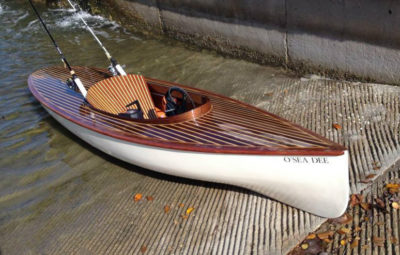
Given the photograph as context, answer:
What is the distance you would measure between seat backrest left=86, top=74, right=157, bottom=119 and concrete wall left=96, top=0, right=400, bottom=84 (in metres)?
2.70

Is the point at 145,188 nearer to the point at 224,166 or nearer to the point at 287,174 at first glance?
the point at 224,166

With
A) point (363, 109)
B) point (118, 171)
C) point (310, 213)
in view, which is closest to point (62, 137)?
point (118, 171)

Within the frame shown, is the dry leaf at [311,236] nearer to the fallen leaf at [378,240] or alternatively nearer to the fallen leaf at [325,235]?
the fallen leaf at [325,235]

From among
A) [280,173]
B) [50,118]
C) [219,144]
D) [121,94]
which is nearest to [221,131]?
[219,144]

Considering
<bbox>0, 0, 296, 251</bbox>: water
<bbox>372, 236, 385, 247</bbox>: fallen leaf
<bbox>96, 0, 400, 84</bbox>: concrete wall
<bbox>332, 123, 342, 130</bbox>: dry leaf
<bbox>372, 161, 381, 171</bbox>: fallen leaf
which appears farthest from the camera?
<bbox>96, 0, 400, 84</bbox>: concrete wall

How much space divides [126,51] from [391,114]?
20.6ft

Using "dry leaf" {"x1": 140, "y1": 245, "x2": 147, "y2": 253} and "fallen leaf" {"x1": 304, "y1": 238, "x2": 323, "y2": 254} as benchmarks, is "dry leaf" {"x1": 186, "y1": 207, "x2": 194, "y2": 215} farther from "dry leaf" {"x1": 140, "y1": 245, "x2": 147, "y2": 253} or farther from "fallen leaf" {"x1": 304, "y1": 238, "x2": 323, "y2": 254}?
"fallen leaf" {"x1": 304, "y1": 238, "x2": 323, "y2": 254}

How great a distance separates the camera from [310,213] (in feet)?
11.9

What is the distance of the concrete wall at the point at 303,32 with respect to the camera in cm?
522

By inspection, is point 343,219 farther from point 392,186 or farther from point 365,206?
point 392,186

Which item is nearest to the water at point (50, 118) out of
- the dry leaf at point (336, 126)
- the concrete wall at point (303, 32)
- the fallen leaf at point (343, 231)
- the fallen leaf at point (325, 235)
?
the concrete wall at point (303, 32)

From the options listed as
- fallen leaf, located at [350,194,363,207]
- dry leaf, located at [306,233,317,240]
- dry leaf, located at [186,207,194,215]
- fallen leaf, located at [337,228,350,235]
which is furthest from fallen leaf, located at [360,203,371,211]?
dry leaf, located at [186,207,194,215]

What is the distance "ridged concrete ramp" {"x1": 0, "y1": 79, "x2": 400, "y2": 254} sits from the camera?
11.9ft

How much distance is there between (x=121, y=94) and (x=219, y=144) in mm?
2346
